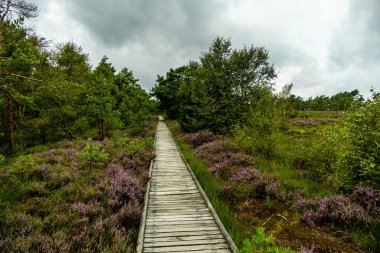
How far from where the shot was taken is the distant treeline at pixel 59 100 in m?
17.5

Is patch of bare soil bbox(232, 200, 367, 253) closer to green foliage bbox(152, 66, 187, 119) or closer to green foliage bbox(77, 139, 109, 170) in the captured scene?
green foliage bbox(77, 139, 109, 170)

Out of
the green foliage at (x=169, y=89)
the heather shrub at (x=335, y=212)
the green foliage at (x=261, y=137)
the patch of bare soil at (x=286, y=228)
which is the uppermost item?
the green foliage at (x=169, y=89)

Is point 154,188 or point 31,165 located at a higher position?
point 31,165

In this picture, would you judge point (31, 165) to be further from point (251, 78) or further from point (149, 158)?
point (251, 78)

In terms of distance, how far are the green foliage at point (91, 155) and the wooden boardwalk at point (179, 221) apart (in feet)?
7.67

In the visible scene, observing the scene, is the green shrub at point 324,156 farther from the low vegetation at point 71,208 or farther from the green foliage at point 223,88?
the green foliage at point 223,88

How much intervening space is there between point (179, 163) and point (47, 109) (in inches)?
629

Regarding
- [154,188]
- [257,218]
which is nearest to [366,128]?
[257,218]

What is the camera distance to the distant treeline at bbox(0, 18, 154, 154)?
17484mm

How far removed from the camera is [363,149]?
726 cm

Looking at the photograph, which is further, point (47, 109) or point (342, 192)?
point (47, 109)

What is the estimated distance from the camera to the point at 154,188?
8.34 m

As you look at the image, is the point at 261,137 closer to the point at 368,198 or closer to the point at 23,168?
the point at 368,198

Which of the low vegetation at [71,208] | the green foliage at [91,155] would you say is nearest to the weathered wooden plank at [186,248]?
the low vegetation at [71,208]
